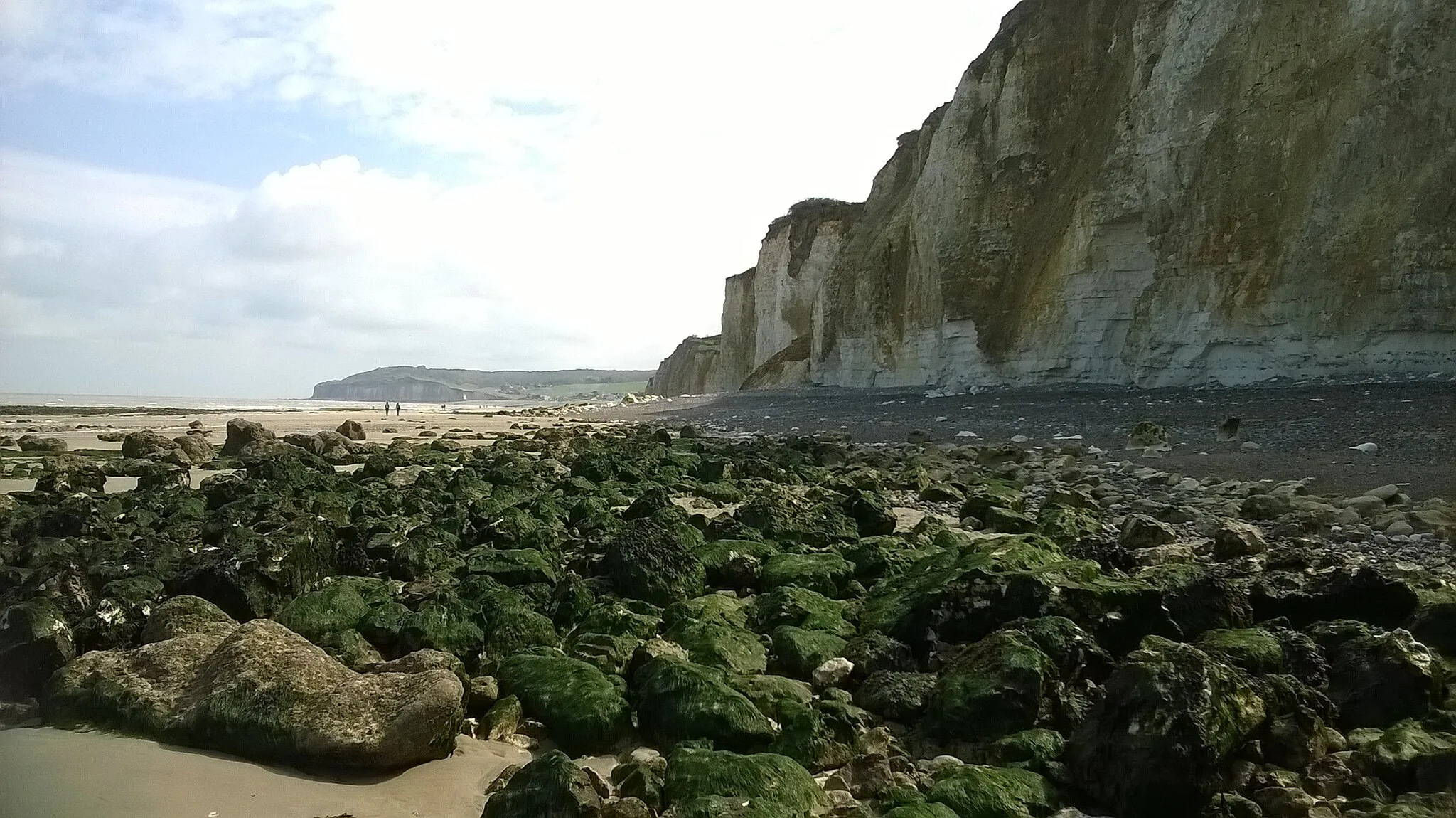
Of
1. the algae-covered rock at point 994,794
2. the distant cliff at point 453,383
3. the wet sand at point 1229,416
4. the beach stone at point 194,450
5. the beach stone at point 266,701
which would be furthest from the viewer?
the distant cliff at point 453,383

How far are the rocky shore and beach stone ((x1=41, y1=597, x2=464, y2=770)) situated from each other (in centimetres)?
1

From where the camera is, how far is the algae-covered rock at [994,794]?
340cm

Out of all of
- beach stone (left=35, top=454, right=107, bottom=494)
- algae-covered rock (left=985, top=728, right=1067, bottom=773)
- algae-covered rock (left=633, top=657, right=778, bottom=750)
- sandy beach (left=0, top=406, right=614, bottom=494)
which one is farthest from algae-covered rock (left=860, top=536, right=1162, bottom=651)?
sandy beach (left=0, top=406, right=614, bottom=494)

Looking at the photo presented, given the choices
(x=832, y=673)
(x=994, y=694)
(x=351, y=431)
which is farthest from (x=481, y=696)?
(x=351, y=431)

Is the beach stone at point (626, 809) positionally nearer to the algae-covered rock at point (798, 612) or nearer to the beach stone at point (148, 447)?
the algae-covered rock at point (798, 612)

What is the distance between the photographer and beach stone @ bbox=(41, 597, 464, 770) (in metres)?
3.64

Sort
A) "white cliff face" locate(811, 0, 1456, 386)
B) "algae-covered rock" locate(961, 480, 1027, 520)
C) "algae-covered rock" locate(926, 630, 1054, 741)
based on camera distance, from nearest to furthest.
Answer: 1. "algae-covered rock" locate(926, 630, 1054, 741)
2. "algae-covered rock" locate(961, 480, 1027, 520)
3. "white cliff face" locate(811, 0, 1456, 386)

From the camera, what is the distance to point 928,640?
483 centimetres

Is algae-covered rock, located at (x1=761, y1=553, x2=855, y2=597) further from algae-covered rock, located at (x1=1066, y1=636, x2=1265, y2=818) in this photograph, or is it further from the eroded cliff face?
the eroded cliff face

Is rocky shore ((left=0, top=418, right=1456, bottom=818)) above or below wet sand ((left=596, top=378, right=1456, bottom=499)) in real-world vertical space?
below

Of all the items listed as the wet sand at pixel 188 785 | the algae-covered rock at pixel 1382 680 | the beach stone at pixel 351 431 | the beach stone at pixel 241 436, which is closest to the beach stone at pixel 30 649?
the wet sand at pixel 188 785

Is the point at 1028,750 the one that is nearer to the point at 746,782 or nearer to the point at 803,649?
the point at 746,782

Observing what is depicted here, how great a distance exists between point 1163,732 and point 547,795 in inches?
88.3

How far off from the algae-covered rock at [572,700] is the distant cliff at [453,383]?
14594cm
